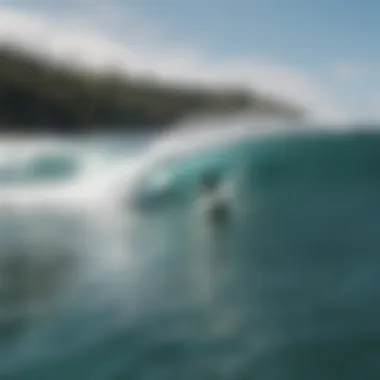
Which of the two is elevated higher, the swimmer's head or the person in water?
the swimmer's head

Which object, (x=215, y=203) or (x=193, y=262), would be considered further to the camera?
(x=215, y=203)

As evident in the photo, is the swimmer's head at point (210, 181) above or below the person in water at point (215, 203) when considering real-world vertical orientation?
above

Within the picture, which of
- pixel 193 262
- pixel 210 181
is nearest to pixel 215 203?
pixel 210 181

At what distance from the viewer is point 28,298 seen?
7.15ft

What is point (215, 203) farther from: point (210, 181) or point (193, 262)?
point (193, 262)

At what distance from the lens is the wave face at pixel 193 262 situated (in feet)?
5.90

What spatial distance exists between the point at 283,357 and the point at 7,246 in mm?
1224

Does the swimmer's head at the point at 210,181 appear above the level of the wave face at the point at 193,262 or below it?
above

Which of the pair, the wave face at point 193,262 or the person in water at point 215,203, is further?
the person in water at point 215,203

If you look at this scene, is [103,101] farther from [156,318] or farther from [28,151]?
[156,318]

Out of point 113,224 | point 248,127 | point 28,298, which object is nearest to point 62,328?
point 28,298

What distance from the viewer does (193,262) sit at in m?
2.40

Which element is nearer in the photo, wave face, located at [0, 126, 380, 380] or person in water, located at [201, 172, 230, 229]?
wave face, located at [0, 126, 380, 380]

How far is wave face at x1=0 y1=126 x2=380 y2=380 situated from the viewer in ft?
5.90
